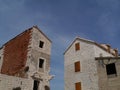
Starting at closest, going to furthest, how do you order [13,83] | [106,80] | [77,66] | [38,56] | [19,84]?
[13,83] < [106,80] < [19,84] < [77,66] < [38,56]

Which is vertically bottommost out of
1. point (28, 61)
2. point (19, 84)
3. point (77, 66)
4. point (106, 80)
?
point (19, 84)

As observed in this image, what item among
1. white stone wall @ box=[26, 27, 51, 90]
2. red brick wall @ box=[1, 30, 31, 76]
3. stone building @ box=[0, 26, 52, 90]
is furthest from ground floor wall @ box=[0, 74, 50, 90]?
red brick wall @ box=[1, 30, 31, 76]

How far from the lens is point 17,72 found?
28.8 metres

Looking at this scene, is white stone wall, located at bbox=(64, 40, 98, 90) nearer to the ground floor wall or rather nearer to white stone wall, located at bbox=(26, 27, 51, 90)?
white stone wall, located at bbox=(26, 27, 51, 90)

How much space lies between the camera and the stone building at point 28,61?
26.7 m

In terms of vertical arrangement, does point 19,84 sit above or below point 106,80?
below

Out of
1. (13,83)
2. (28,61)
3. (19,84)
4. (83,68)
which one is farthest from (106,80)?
(13,83)

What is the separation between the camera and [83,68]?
28.2 metres

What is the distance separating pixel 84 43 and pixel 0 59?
14792 millimetres

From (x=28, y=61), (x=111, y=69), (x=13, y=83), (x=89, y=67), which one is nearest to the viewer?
(x=13, y=83)

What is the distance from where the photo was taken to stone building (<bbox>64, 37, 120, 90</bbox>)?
25.4 m

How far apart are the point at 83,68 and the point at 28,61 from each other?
790 cm

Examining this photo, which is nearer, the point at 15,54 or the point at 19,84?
the point at 19,84

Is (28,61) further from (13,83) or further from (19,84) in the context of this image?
(13,83)
